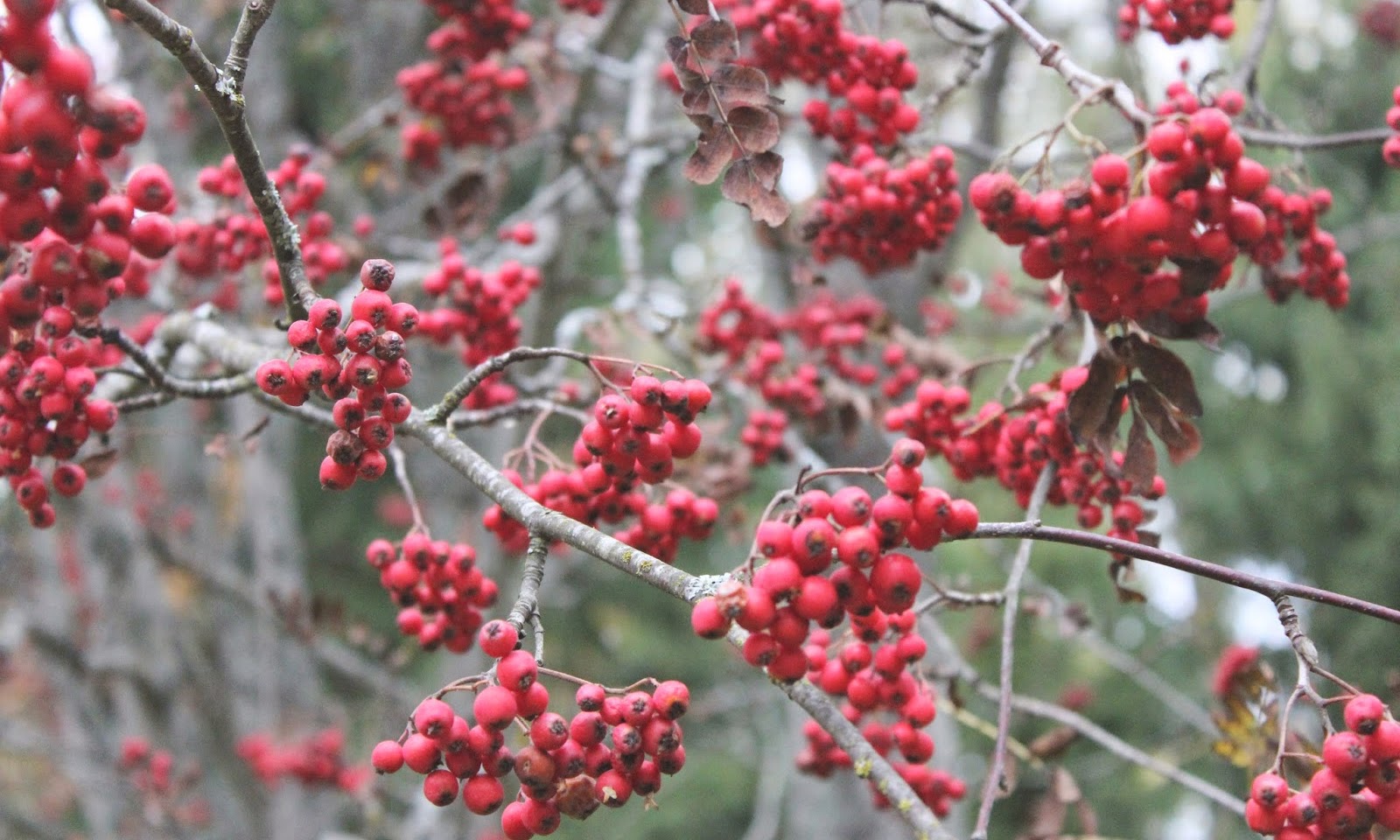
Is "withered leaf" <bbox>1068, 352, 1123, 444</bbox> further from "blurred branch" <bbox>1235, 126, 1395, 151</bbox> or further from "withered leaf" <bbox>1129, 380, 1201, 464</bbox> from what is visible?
"blurred branch" <bbox>1235, 126, 1395, 151</bbox>

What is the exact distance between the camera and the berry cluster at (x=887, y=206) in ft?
8.82

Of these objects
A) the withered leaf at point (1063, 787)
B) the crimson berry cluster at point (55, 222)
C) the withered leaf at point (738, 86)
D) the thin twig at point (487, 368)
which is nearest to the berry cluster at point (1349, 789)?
the withered leaf at point (1063, 787)

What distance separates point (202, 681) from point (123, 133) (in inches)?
233

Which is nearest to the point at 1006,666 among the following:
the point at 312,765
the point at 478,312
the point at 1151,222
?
the point at 1151,222

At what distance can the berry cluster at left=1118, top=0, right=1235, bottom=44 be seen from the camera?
9.29ft

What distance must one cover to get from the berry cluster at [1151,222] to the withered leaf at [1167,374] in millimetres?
74

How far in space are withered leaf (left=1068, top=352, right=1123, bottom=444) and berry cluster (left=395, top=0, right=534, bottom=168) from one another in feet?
9.41

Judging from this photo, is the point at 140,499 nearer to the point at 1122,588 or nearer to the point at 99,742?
the point at 99,742

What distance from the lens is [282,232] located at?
189 cm

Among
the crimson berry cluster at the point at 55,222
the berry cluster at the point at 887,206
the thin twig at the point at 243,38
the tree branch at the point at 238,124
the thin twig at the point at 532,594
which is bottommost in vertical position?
the thin twig at the point at 532,594

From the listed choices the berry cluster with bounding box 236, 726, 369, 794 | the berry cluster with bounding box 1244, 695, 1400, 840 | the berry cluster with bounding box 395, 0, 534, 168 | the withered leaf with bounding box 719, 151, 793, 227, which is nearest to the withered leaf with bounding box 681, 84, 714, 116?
the withered leaf with bounding box 719, 151, 793, 227

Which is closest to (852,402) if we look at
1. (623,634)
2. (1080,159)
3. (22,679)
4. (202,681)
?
(1080,159)

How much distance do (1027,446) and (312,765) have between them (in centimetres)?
412

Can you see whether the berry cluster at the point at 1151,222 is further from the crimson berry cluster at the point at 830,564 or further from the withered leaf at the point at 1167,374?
the crimson berry cluster at the point at 830,564
